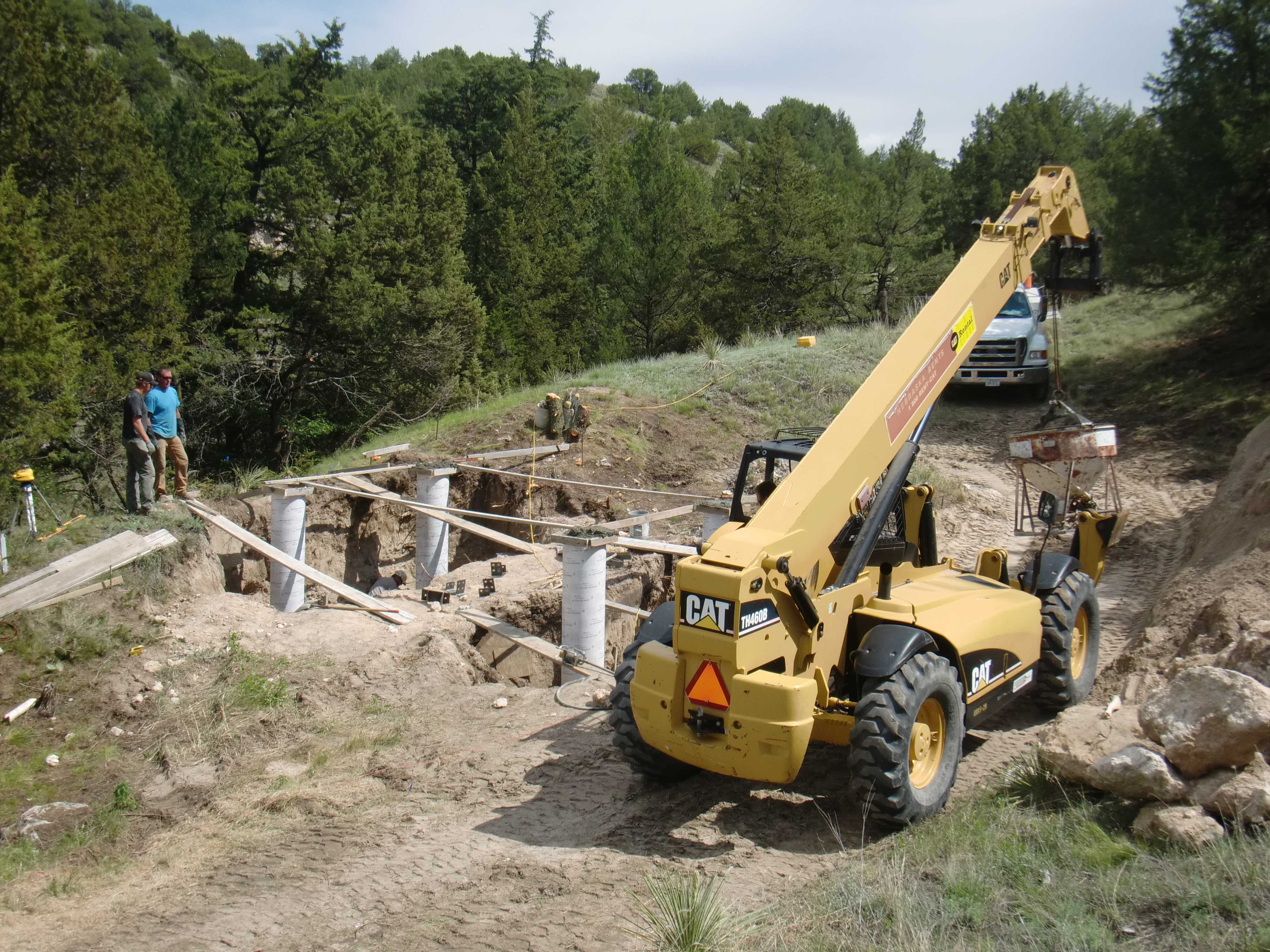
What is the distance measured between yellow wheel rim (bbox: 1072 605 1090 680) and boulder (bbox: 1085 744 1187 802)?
2.49 m

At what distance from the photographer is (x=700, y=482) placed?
52.2 feet

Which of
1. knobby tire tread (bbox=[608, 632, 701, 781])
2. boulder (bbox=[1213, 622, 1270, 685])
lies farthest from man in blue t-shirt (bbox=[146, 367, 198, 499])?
boulder (bbox=[1213, 622, 1270, 685])

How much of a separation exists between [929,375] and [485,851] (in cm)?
418

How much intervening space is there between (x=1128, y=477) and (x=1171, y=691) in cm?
1024

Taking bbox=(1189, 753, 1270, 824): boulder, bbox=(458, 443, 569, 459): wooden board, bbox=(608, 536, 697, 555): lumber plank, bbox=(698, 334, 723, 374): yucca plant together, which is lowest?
bbox=(608, 536, 697, 555): lumber plank

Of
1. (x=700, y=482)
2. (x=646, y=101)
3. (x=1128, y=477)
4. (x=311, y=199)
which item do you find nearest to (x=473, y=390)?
(x=311, y=199)

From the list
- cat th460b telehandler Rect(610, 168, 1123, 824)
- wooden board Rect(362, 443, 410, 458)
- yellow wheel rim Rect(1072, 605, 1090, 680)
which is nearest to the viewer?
cat th460b telehandler Rect(610, 168, 1123, 824)

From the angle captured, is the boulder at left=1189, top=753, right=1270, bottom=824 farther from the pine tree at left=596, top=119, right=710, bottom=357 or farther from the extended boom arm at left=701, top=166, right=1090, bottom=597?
the pine tree at left=596, top=119, right=710, bottom=357

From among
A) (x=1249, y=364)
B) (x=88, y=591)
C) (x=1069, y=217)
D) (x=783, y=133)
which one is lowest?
(x=88, y=591)

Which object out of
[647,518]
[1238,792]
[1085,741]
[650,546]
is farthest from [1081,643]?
[647,518]

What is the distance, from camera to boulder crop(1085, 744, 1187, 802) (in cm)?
508

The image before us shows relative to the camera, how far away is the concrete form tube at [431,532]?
1364 cm

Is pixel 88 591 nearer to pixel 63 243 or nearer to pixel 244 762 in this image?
pixel 244 762

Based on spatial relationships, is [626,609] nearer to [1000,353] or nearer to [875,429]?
[875,429]
